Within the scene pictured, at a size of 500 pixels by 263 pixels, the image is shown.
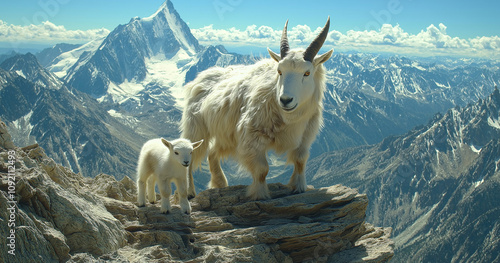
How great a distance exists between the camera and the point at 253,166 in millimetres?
13766

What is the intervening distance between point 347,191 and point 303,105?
3851mm

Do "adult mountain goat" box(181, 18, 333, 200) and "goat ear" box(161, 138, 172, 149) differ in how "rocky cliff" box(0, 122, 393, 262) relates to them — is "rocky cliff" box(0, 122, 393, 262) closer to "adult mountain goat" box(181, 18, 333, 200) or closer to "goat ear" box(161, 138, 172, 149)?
"adult mountain goat" box(181, 18, 333, 200)

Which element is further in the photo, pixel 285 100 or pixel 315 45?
pixel 315 45

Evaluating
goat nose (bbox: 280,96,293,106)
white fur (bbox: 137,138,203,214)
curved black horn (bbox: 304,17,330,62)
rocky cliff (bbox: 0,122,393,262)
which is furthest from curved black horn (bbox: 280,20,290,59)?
rocky cliff (bbox: 0,122,393,262)

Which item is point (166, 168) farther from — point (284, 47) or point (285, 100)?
point (284, 47)

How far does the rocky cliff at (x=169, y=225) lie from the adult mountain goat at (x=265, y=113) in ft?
4.11

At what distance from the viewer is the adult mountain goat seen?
12924 mm

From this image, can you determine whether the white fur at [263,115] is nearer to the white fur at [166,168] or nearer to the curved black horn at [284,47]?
the curved black horn at [284,47]

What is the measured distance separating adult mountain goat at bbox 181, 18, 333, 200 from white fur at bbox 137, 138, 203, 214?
2.26 metres

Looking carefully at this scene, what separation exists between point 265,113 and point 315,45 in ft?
9.27

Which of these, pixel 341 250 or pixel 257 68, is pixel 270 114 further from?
pixel 341 250

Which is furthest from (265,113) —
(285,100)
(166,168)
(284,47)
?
(166,168)

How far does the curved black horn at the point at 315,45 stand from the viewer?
13.1 meters

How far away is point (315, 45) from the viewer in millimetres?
13250
